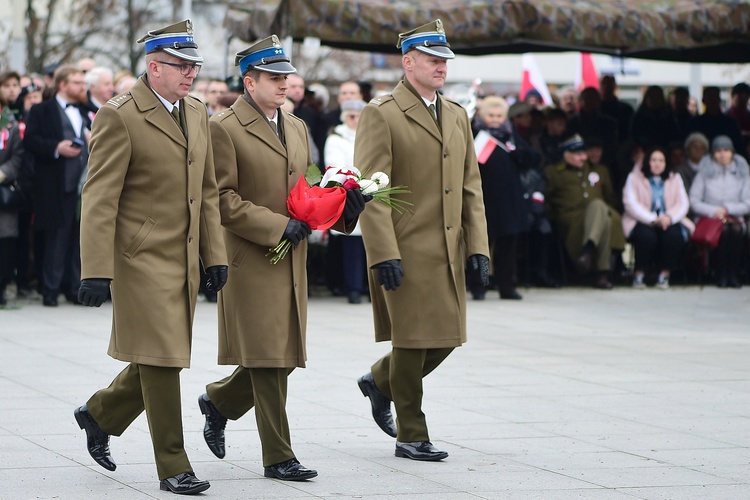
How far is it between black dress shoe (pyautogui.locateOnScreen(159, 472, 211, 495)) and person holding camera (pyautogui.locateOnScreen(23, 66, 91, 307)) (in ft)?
23.3

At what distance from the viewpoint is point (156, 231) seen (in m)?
5.94

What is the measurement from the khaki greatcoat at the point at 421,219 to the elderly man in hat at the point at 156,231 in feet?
3.60

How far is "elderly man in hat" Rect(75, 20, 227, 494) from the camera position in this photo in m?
5.83

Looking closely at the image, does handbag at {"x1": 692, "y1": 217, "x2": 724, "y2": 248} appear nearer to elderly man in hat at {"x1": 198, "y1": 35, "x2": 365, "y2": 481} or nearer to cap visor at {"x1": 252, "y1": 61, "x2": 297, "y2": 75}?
elderly man in hat at {"x1": 198, "y1": 35, "x2": 365, "y2": 481}

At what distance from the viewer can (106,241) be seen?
5781mm

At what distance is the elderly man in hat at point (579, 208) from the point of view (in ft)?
50.1

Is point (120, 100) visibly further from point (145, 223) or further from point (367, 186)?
point (367, 186)

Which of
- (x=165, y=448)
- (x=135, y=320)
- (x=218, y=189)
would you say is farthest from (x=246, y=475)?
(x=218, y=189)

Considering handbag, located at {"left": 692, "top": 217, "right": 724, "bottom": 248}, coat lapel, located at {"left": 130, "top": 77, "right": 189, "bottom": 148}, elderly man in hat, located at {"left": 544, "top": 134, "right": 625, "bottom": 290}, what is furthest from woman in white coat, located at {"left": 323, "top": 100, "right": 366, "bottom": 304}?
coat lapel, located at {"left": 130, "top": 77, "right": 189, "bottom": 148}

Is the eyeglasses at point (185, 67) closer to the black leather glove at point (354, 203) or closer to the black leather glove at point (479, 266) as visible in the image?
the black leather glove at point (354, 203)

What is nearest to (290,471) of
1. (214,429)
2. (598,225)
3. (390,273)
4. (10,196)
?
(214,429)

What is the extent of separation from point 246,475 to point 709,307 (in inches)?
344

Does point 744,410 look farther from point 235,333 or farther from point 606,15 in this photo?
point 606,15

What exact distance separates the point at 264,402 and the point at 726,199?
422 inches
